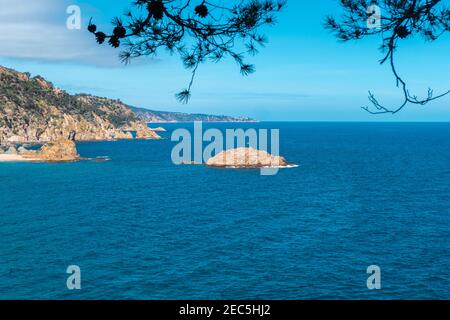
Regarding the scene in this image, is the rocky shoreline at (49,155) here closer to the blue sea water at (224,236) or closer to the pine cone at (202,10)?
the blue sea water at (224,236)

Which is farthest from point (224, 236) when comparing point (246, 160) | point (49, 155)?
point (49, 155)

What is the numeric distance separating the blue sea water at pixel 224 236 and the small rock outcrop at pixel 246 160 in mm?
16881

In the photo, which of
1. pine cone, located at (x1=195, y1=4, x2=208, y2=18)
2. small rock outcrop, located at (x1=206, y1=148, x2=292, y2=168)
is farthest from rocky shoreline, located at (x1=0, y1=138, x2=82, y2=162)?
pine cone, located at (x1=195, y1=4, x2=208, y2=18)

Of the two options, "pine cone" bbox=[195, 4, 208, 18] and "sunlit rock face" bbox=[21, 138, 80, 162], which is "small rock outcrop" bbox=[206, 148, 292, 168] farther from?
"pine cone" bbox=[195, 4, 208, 18]

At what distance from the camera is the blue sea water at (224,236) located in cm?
3872

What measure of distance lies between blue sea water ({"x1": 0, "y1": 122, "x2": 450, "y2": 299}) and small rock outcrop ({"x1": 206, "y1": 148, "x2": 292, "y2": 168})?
1688 cm

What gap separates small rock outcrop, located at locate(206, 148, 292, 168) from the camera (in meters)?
121

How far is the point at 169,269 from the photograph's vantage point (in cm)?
4266

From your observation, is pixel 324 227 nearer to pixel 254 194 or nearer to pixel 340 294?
pixel 340 294

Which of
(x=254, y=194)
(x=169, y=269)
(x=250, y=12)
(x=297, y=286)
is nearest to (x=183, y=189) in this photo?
(x=254, y=194)

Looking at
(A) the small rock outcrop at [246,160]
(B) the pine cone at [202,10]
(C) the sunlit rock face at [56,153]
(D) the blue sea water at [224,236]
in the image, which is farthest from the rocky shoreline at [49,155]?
(B) the pine cone at [202,10]

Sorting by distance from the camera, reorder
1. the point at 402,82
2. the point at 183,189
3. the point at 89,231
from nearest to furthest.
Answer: the point at 402,82
the point at 89,231
the point at 183,189

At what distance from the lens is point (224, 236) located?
54000 millimetres
